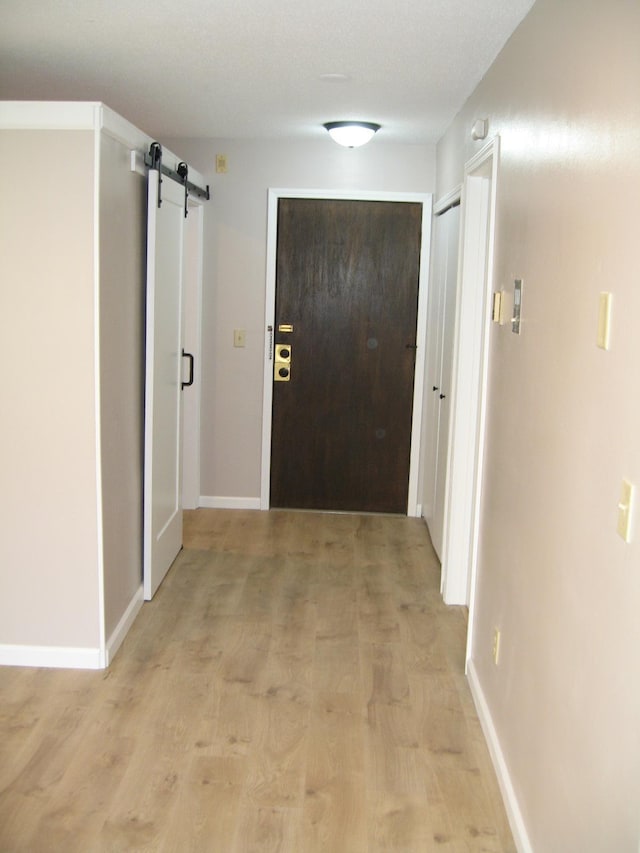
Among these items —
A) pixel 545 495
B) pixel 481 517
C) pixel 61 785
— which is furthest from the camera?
pixel 481 517

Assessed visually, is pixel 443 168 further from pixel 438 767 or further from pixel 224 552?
pixel 438 767

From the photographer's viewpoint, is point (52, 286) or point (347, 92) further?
point (347, 92)

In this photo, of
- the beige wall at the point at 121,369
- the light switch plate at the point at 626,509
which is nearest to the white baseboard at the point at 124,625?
the beige wall at the point at 121,369

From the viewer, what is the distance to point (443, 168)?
5195 millimetres

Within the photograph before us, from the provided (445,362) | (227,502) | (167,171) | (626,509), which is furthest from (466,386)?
(626,509)

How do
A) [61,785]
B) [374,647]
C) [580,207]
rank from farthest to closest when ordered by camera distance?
[374,647] → [61,785] → [580,207]

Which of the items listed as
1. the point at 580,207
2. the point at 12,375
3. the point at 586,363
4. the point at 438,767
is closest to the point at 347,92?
the point at 12,375

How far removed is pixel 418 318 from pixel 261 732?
3.26 m

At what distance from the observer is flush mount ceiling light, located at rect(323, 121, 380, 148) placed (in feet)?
15.9

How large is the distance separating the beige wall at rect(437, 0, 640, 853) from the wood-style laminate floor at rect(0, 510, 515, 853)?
0.31m

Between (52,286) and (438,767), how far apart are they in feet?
7.03

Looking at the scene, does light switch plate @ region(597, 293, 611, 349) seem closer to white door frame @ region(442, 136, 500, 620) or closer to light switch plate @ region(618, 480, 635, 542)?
light switch plate @ region(618, 480, 635, 542)

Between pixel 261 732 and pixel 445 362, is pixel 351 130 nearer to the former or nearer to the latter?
pixel 445 362

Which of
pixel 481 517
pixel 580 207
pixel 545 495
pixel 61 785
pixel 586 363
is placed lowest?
pixel 61 785
